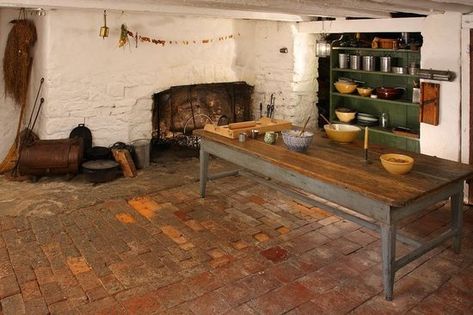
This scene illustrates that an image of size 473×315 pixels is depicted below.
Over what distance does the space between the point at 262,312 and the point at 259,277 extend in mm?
467

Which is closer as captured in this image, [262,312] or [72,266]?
[262,312]

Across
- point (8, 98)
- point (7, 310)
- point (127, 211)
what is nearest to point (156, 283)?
point (7, 310)

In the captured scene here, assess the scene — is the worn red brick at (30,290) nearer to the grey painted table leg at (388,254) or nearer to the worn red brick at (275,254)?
the worn red brick at (275,254)

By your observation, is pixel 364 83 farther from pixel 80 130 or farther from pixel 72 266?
pixel 72 266

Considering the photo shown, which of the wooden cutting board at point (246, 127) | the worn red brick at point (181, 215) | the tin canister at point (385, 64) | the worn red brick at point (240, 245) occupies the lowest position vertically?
the worn red brick at point (240, 245)

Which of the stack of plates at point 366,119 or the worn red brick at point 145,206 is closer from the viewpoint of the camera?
the worn red brick at point 145,206

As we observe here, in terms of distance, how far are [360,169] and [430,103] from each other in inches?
88.7

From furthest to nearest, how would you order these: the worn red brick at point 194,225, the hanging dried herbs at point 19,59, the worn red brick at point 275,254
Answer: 1. the hanging dried herbs at point 19,59
2. the worn red brick at point 194,225
3. the worn red brick at point 275,254

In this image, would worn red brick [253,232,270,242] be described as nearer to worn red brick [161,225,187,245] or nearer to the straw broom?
worn red brick [161,225,187,245]

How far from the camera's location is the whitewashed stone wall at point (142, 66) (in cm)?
587

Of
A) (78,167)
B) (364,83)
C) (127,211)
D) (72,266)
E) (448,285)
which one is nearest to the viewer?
(448,285)

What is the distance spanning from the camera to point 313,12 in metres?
5.12

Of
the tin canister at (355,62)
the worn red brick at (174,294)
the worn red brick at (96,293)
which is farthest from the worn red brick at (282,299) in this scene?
the tin canister at (355,62)

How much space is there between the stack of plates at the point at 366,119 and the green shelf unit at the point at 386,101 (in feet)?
0.45
